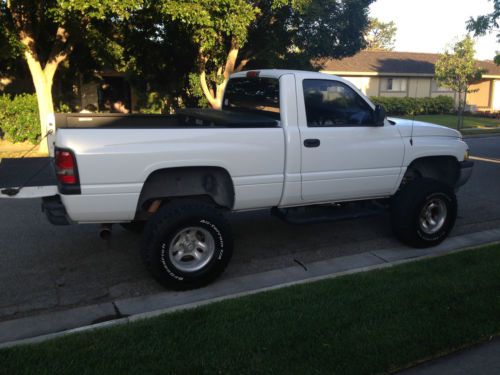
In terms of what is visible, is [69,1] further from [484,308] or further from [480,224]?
[484,308]

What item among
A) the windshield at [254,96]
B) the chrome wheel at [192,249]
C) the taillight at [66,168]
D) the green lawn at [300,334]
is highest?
the windshield at [254,96]

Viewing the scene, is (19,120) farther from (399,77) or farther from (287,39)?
(399,77)

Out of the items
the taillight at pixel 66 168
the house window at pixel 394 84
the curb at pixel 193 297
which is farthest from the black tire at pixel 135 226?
the house window at pixel 394 84

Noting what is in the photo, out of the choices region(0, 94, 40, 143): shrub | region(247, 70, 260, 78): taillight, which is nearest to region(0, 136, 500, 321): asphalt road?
region(247, 70, 260, 78): taillight

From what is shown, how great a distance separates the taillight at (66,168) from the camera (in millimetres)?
3945

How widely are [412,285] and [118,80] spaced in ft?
65.5

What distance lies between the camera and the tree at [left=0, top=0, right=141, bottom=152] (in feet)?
34.0

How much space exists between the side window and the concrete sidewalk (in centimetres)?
258

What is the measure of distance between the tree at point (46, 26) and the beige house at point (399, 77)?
2044cm

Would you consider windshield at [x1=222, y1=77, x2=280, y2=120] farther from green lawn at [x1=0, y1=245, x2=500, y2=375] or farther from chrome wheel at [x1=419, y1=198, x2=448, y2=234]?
chrome wheel at [x1=419, y1=198, x2=448, y2=234]

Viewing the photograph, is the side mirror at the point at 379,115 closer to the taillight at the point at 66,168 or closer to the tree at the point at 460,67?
the taillight at the point at 66,168

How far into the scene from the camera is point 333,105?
17.1 ft

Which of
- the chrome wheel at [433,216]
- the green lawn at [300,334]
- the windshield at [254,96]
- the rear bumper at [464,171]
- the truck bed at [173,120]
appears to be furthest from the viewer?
the rear bumper at [464,171]

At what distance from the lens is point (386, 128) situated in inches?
213
